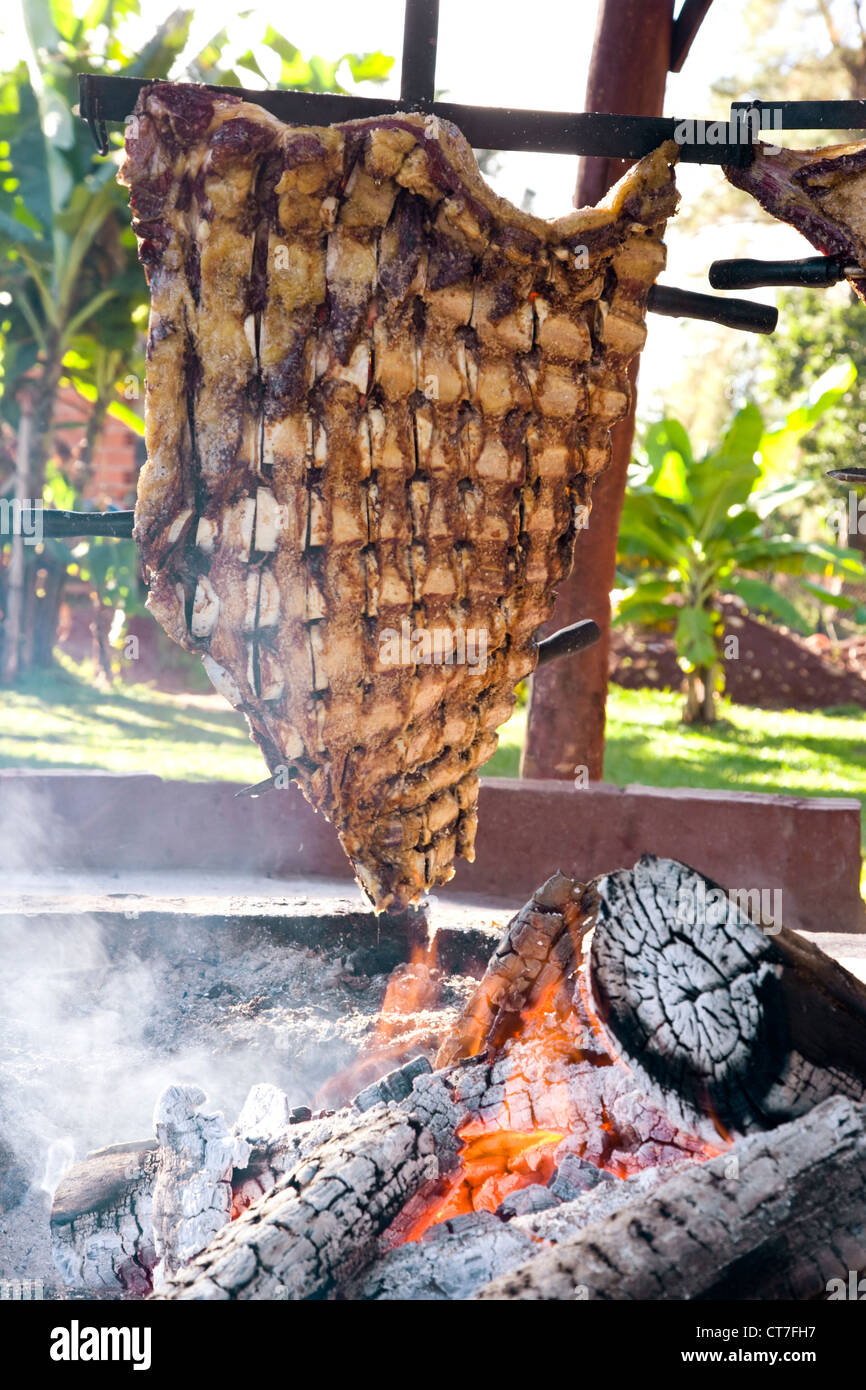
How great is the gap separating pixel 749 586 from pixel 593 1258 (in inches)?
292

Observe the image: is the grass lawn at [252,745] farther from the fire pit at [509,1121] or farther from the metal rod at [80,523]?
the metal rod at [80,523]

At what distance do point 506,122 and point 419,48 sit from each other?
7.4 inches

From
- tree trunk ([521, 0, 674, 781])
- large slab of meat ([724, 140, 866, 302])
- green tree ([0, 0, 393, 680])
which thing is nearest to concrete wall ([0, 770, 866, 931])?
tree trunk ([521, 0, 674, 781])

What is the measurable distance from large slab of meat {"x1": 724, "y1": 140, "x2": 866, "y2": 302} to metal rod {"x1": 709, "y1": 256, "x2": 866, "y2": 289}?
0.06 ft

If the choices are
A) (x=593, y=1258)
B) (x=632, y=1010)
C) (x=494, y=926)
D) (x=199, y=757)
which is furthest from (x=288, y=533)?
(x=199, y=757)

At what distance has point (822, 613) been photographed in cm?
1333

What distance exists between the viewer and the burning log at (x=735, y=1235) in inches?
47.4

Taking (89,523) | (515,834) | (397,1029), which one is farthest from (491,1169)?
(515,834)

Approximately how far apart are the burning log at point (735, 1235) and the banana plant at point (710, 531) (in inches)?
251

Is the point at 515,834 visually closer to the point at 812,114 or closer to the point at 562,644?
the point at 562,644

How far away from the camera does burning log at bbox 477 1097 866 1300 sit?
1205mm

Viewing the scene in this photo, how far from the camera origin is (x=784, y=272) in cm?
158

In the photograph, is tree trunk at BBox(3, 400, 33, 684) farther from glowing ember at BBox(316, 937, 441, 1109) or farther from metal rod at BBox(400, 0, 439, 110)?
metal rod at BBox(400, 0, 439, 110)

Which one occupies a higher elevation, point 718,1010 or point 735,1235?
point 718,1010
